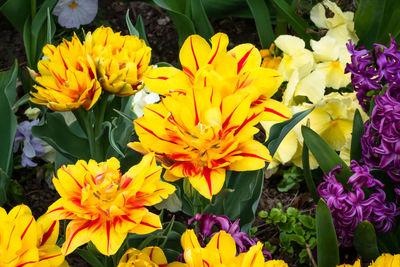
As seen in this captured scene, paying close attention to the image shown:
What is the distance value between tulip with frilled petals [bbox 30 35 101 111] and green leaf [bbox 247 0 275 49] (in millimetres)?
897

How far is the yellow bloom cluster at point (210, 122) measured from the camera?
2.91 feet

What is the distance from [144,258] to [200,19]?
1.09 m

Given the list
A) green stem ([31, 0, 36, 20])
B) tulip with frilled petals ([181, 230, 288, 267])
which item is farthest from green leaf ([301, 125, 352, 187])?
green stem ([31, 0, 36, 20])

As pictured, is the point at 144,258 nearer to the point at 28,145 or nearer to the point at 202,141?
the point at 202,141

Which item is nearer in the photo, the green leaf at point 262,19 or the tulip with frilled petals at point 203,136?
the tulip with frilled petals at point 203,136

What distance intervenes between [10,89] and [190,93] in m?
0.82

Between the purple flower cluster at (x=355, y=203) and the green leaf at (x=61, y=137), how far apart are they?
1.84 ft

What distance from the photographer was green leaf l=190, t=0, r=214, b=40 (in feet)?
6.10

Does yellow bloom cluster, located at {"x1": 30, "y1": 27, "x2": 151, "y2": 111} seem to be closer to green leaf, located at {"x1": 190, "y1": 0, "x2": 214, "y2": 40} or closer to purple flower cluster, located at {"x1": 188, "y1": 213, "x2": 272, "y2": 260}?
purple flower cluster, located at {"x1": 188, "y1": 213, "x2": 272, "y2": 260}

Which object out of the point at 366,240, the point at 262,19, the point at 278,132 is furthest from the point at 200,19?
the point at 366,240

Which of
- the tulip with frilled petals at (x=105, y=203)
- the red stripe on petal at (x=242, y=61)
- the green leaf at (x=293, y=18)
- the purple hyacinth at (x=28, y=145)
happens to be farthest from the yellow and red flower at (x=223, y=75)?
the green leaf at (x=293, y=18)

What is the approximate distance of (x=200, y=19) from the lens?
188 cm

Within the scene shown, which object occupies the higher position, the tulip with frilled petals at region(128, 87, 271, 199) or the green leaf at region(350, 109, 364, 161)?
the tulip with frilled petals at region(128, 87, 271, 199)

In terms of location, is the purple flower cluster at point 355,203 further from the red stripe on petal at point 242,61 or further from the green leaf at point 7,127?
the green leaf at point 7,127
